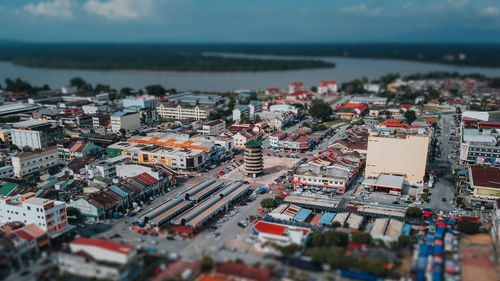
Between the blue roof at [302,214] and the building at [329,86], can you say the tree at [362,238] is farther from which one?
the building at [329,86]

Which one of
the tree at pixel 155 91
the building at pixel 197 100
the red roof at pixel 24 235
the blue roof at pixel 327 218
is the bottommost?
the blue roof at pixel 327 218

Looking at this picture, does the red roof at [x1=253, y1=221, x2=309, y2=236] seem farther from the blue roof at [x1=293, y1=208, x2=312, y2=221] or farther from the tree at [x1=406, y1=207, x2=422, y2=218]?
the tree at [x1=406, y1=207, x2=422, y2=218]

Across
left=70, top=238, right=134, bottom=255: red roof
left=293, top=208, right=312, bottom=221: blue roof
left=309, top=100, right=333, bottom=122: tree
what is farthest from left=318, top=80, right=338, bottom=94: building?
left=70, top=238, right=134, bottom=255: red roof

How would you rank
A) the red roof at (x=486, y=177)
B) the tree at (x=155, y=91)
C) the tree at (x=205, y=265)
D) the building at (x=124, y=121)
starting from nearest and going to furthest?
the tree at (x=205, y=265)
the red roof at (x=486, y=177)
the building at (x=124, y=121)
the tree at (x=155, y=91)

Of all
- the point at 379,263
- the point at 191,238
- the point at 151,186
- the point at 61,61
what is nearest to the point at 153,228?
the point at 191,238

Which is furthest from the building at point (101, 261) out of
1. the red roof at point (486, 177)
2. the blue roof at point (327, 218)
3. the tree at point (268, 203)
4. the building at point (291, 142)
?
the building at point (291, 142)

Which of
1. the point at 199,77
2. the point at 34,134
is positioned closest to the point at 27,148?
the point at 34,134
